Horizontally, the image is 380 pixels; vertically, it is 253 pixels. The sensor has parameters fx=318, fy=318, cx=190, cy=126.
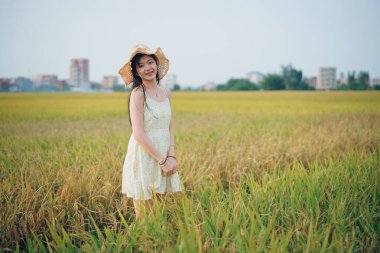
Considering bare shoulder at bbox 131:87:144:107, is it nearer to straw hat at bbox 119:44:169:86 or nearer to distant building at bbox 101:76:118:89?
straw hat at bbox 119:44:169:86

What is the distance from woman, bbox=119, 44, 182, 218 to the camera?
2.07 metres

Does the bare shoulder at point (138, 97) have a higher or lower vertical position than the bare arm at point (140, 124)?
higher

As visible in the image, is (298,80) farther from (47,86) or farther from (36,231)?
(47,86)

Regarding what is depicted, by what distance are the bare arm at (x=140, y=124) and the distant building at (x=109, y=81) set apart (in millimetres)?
104304

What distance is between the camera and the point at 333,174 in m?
2.82

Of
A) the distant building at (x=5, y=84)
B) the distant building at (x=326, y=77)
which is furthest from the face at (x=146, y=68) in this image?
the distant building at (x=326, y=77)

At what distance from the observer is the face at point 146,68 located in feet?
6.92

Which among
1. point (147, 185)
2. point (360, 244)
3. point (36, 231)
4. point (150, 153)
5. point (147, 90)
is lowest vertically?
point (36, 231)

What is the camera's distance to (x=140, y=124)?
2066 millimetres

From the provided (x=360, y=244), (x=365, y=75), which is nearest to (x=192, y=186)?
(x=360, y=244)

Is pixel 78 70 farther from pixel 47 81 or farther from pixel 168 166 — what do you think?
pixel 168 166

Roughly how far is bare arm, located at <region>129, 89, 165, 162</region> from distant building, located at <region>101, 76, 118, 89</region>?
104m

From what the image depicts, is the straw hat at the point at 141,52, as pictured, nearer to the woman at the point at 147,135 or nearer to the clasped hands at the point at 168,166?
the woman at the point at 147,135

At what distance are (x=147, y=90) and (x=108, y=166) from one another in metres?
1.73
